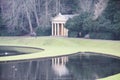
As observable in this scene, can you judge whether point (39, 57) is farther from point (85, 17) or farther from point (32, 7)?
point (32, 7)

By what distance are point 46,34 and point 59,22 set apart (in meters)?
3.89

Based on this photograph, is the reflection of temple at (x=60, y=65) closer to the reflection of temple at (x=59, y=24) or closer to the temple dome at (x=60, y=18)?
the reflection of temple at (x=59, y=24)

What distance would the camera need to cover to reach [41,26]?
2630 inches

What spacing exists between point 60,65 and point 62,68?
5.99 feet

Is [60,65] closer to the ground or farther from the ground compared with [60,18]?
closer to the ground

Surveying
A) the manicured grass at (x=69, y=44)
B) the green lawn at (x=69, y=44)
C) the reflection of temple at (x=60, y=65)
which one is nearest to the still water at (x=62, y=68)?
the reflection of temple at (x=60, y=65)

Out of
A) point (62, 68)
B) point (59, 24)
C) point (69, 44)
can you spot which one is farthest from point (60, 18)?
point (62, 68)

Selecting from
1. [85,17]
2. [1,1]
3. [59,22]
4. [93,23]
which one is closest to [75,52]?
[93,23]

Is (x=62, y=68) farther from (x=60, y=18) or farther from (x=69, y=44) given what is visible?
(x=60, y=18)

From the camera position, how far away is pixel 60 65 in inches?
1261

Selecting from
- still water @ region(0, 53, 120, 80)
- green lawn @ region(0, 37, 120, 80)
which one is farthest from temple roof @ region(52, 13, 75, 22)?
still water @ region(0, 53, 120, 80)

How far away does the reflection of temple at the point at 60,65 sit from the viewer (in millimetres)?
27798

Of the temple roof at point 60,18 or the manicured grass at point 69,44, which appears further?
the temple roof at point 60,18

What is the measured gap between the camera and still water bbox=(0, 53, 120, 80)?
1013 inches
